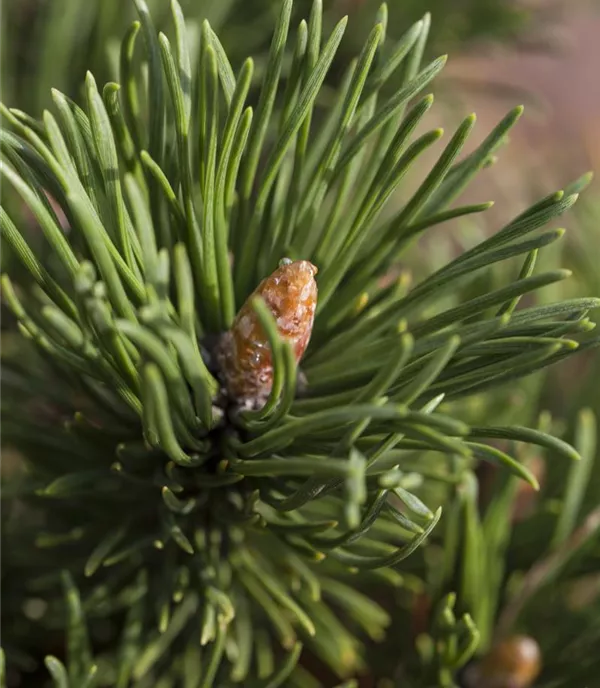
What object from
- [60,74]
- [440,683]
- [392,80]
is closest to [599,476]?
[440,683]

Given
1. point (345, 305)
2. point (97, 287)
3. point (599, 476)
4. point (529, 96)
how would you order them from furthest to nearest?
1. point (529, 96)
2. point (599, 476)
3. point (345, 305)
4. point (97, 287)

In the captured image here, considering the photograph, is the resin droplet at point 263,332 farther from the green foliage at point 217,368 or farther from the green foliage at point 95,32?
the green foliage at point 95,32

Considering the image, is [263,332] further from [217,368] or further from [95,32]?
[95,32]

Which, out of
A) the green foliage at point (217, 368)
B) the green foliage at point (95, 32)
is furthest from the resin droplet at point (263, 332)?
the green foliage at point (95, 32)

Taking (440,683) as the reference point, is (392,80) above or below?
above

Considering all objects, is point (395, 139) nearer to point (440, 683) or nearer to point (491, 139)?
point (491, 139)

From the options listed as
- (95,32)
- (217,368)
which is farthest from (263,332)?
(95,32)

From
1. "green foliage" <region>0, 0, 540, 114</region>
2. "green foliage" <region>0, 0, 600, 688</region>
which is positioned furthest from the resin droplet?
"green foliage" <region>0, 0, 540, 114</region>
